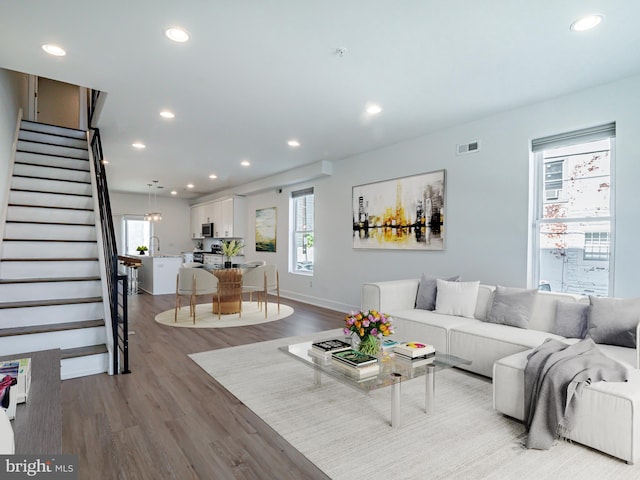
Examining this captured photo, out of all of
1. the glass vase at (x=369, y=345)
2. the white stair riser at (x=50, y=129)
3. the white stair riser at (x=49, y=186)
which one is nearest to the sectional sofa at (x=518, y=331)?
the glass vase at (x=369, y=345)

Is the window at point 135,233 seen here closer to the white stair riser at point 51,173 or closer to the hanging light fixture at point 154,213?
the hanging light fixture at point 154,213

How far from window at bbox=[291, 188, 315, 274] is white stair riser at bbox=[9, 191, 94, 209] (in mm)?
3807

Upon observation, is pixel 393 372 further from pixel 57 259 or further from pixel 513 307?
pixel 57 259

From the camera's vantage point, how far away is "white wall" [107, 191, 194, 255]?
1023 cm

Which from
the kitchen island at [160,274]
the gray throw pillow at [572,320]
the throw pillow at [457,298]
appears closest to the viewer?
the gray throw pillow at [572,320]

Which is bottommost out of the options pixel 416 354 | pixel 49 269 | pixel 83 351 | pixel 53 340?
pixel 83 351

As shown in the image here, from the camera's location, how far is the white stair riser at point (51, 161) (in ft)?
16.0

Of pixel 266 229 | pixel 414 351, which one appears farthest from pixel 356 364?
pixel 266 229

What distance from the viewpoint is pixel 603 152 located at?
3.52m

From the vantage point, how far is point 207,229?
10.2 m

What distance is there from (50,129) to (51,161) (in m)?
0.95

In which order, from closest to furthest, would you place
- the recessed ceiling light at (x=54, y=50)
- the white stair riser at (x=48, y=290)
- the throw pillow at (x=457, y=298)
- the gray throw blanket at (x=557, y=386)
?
the gray throw blanket at (x=557, y=386)
the recessed ceiling light at (x=54, y=50)
the white stair riser at (x=48, y=290)
the throw pillow at (x=457, y=298)

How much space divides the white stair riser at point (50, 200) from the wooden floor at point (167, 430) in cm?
221

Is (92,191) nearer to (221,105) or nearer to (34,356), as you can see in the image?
(221,105)
